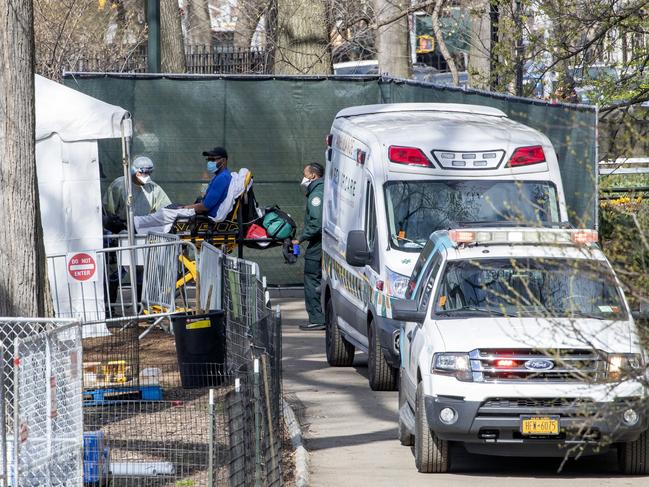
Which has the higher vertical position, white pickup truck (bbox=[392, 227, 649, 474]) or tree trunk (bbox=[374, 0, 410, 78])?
tree trunk (bbox=[374, 0, 410, 78])

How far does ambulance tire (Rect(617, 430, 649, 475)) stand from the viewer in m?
8.91

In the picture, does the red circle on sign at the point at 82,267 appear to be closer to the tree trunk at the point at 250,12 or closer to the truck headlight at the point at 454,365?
the truck headlight at the point at 454,365

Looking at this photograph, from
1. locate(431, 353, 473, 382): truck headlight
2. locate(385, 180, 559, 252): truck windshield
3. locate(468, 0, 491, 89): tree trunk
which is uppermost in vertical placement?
locate(468, 0, 491, 89): tree trunk

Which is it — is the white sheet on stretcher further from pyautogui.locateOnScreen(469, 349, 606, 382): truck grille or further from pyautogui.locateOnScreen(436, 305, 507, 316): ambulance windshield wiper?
pyautogui.locateOnScreen(469, 349, 606, 382): truck grille

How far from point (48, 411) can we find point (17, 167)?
3.87 meters

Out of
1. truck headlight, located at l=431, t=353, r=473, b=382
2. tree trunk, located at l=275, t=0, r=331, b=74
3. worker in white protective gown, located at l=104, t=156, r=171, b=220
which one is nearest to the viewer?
truck headlight, located at l=431, t=353, r=473, b=382

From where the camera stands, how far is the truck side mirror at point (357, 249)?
11828 millimetres

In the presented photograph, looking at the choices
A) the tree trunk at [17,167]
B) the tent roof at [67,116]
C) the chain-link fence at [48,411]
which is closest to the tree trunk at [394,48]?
the tent roof at [67,116]

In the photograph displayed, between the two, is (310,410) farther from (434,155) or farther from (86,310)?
(86,310)

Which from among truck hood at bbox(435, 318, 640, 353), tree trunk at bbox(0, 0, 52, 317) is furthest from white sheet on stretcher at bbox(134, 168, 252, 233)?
truck hood at bbox(435, 318, 640, 353)

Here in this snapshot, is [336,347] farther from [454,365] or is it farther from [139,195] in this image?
[454,365]

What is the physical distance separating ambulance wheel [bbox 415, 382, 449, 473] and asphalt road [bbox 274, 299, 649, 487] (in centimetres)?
7

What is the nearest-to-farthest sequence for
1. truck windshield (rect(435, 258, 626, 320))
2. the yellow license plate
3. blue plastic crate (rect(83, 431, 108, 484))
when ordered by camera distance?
blue plastic crate (rect(83, 431, 108, 484))
the yellow license plate
truck windshield (rect(435, 258, 626, 320))

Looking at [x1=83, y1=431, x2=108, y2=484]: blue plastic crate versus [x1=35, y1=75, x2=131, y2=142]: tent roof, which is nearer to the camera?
[x1=83, y1=431, x2=108, y2=484]: blue plastic crate
